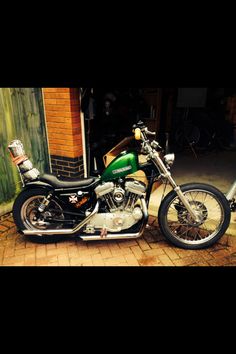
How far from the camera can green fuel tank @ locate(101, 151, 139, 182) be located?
9.55 feet

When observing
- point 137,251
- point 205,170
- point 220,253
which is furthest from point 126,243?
point 205,170

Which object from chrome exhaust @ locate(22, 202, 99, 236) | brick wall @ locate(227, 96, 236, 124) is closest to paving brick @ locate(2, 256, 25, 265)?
chrome exhaust @ locate(22, 202, 99, 236)

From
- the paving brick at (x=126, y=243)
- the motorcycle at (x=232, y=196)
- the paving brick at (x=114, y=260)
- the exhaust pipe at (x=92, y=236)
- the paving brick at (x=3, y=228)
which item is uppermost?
the motorcycle at (x=232, y=196)

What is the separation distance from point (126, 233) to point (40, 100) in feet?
8.13

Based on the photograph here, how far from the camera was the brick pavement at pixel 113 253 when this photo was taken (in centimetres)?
294

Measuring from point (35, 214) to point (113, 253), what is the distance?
1087mm

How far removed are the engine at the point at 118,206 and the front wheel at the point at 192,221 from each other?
0.31 metres

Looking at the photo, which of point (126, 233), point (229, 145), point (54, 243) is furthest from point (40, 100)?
point (229, 145)

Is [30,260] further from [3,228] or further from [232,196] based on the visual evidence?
[232,196]

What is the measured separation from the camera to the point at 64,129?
13.1 ft

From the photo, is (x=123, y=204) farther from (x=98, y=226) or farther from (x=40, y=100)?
(x=40, y=100)

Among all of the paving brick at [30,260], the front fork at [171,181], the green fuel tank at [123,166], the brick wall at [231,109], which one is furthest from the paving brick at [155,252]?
the brick wall at [231,109]

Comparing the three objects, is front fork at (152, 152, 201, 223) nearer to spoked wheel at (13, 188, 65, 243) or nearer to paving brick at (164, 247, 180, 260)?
paving brick at (164, 247, 180, 260)

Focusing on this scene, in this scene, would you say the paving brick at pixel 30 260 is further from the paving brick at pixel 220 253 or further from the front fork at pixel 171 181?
the paving brick at pixel 220 253
